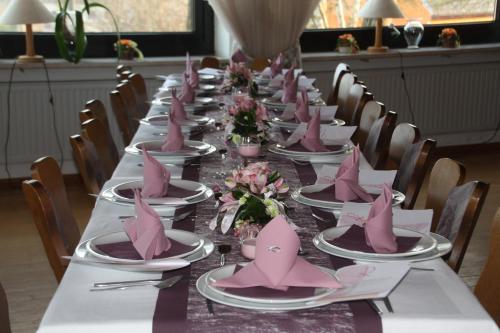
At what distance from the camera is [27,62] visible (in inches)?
209

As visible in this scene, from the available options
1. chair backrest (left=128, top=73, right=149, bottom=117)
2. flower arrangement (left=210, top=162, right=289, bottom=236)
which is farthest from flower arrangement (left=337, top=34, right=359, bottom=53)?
flower arrangement (left=210, top=162, right=289, bottom=236)

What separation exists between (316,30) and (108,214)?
440cm

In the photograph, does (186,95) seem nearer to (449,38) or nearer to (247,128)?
(247,128)

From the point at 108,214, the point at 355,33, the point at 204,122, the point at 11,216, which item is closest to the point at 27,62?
the point at 11,216

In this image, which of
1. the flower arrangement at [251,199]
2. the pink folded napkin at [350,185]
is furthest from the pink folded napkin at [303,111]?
the flower arrangement at [251,199]

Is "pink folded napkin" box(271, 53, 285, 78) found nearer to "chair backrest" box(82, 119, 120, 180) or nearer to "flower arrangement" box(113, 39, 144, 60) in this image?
"flower arrangement" box(113, 39, 144, 60)

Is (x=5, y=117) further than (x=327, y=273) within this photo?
Yes

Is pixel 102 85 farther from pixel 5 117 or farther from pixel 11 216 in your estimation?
pixel 11 216

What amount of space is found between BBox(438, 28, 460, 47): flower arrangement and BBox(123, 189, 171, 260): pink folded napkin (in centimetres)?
504

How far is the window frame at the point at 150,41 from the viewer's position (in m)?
5.62

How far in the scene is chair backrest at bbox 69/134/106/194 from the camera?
2.85 meters

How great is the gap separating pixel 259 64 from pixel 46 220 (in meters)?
3.46

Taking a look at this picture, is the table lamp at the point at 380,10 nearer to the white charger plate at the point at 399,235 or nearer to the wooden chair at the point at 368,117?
the wooden chair at the point at 368,117

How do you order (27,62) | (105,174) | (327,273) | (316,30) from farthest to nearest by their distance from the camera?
(316,30) < (27,62) < (105,174) < (327,273)
